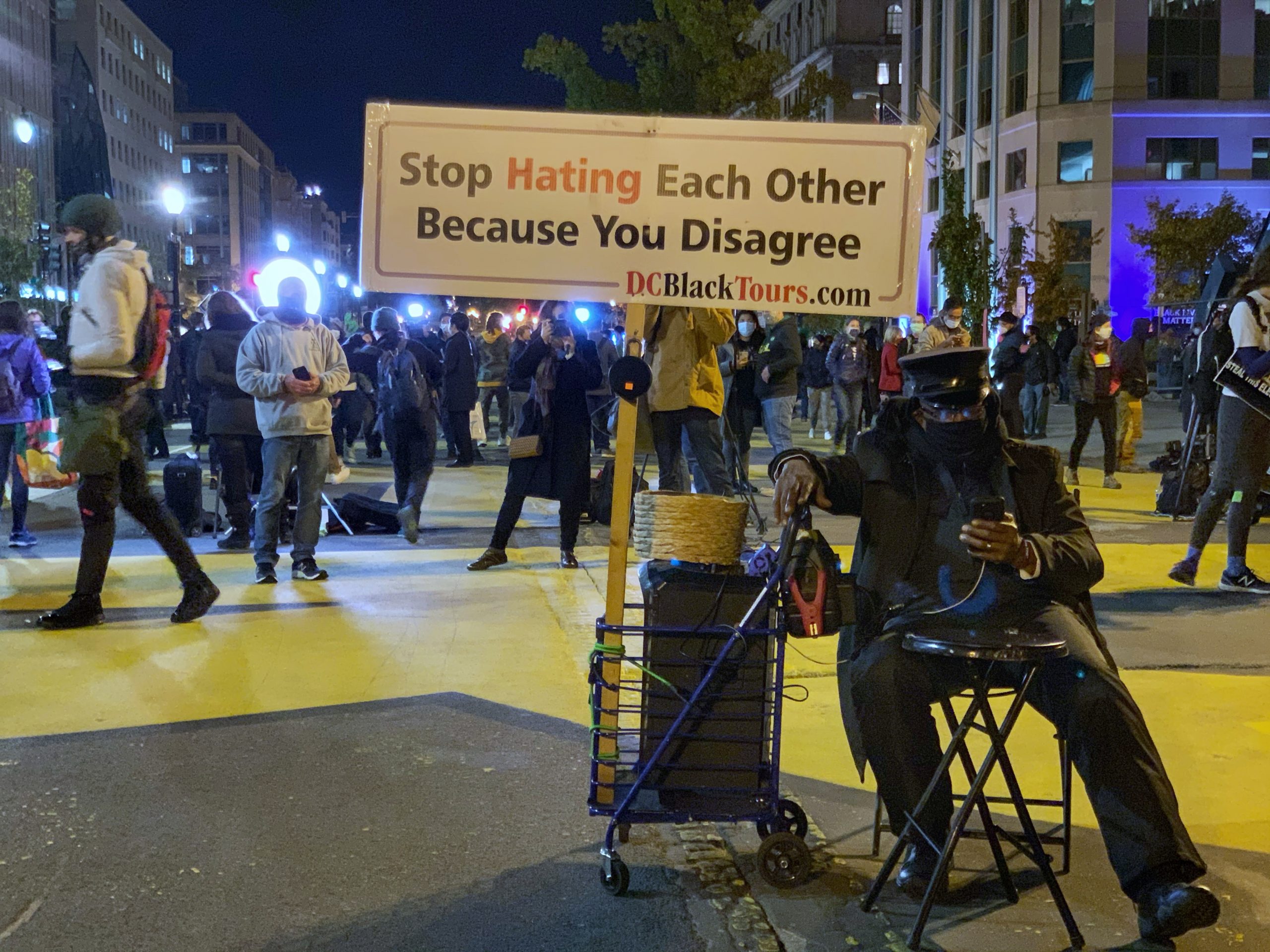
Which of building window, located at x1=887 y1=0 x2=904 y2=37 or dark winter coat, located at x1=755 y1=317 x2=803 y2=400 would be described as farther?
building window, located at x1=887 y1=0 x2=904 y2=37

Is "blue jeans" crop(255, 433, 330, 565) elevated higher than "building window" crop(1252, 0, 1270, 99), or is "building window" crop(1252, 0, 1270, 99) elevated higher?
"building window" crop(1252, 0, 1270, 99)

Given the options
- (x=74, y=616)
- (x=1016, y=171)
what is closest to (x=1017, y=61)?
(x=1016, y=171)

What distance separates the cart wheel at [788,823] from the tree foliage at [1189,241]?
160 feet

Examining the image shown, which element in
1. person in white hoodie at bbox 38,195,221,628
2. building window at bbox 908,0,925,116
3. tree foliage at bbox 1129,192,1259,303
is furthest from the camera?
building window at bbox 908,0,925,116

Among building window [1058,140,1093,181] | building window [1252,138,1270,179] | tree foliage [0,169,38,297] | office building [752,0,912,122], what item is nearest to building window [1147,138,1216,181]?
building window [1252,138,1270,179]

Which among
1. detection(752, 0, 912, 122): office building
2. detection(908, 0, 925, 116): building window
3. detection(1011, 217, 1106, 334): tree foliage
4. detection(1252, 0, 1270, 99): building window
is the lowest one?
detection(1011, 217, 1106, 334): tree foliage

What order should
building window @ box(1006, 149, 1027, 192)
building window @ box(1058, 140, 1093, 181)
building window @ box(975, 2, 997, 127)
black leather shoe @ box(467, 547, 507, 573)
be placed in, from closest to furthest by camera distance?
black leather shoe @ box(467, 547, 507, 573) < building window @ box(1058, 140, 1093, 181) < building window @ box(1006, 149, 1027, 192) < building window @ box(975, 2, 997, 127)

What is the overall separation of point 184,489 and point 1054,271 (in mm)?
46104

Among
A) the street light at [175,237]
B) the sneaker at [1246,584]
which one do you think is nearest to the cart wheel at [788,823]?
the sneaker at [1246,584]

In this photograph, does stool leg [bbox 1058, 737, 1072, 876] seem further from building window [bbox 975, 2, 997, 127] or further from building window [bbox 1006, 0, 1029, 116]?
building window [bbox 1006, 0, 1029, 116]

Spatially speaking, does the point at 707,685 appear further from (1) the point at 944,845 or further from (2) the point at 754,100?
(2) the point at 754,100

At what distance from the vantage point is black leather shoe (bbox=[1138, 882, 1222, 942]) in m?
3.44

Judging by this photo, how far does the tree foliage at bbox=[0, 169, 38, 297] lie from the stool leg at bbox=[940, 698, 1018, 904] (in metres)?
65.6

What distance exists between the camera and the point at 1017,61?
61344mm
